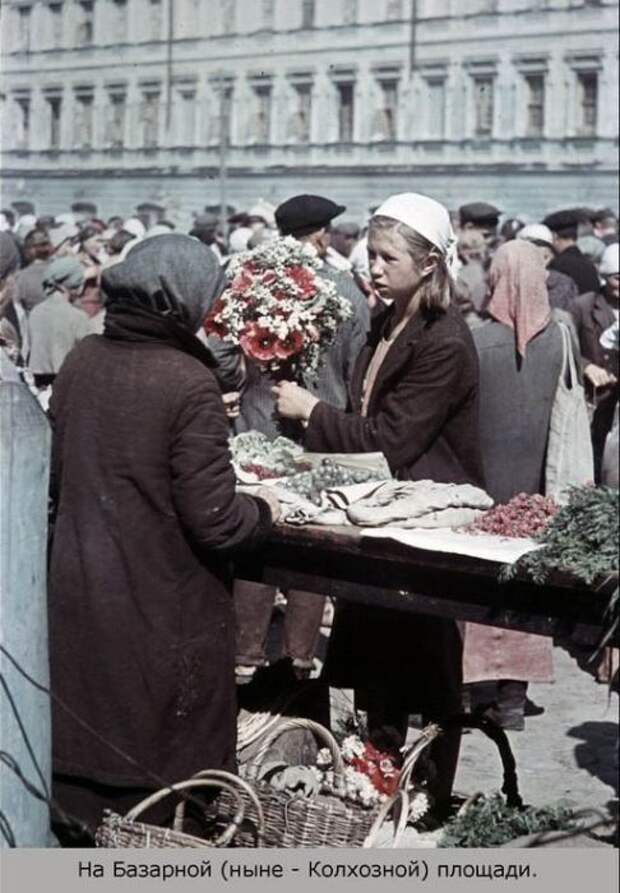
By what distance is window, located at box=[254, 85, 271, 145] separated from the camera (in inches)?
1598

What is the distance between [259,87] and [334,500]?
125 ft

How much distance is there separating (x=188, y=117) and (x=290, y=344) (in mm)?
29880

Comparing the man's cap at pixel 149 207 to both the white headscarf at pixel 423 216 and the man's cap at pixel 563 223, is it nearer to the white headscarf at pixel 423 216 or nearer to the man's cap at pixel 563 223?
the man's cap at pixel 563 223

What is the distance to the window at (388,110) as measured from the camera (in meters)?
43.1

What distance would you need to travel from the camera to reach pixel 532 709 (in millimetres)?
7719

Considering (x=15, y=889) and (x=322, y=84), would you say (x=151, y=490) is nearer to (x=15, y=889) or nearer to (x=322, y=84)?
(x=15, y=889)

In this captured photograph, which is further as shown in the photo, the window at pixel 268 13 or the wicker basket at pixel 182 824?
the window at pixel 268 13

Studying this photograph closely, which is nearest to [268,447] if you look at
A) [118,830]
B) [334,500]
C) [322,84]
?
[334,500]

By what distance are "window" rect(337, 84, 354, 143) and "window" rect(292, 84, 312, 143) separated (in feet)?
3.30

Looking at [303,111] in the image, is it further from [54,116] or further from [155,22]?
[54,116]

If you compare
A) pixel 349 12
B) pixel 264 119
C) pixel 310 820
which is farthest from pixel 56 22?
pixel 349 12

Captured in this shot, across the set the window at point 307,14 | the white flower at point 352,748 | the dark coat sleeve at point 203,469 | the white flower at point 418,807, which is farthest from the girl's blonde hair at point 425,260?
the window at point 307,14

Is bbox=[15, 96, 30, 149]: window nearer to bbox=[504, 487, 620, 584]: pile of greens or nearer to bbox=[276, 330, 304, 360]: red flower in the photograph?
bbox=[276, 330, 304, 360]: red flower

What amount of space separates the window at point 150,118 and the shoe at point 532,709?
81.4ft
